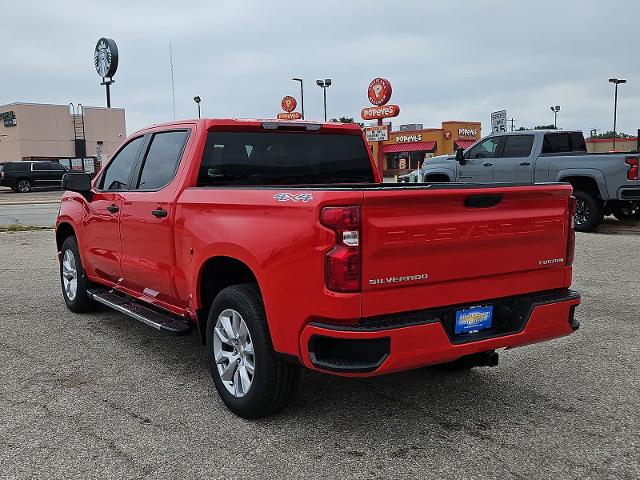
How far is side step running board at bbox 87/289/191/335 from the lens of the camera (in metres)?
4.52

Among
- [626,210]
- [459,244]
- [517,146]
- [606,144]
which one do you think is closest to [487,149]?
[517,146]

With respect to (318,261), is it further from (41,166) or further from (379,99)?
(41,166)

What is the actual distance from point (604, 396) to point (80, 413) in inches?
132

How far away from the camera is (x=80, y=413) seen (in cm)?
395

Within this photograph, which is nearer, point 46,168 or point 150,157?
point 150,157

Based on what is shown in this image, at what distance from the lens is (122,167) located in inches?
225

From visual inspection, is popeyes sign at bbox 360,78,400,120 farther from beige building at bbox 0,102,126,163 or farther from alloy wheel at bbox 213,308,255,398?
beige building at bbox 0,102,126,163

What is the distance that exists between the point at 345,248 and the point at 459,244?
707 millimetres

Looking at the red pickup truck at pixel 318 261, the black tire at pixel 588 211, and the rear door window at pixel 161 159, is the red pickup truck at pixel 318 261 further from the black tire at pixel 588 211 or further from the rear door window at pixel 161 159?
the black tire at pixel 588 211

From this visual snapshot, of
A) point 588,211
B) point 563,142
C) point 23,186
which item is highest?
point 563,142

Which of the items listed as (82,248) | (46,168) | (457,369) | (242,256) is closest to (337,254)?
(242,256)

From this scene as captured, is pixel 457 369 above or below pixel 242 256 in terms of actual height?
below

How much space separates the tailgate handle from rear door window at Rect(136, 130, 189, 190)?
226cm

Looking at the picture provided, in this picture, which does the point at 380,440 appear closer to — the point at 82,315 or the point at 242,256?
the point at 242,256
